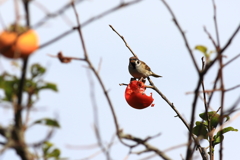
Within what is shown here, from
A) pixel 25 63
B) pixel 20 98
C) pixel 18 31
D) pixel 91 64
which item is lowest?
pixel 20 98

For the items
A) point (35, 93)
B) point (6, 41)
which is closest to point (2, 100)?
point (35, 93)

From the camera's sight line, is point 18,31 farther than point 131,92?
No

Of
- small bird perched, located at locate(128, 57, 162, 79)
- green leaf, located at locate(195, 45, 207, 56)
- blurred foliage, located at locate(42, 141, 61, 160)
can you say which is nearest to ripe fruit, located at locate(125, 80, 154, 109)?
green leaf, located at locate(195, 45, 207, 56)

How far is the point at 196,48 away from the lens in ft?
13.0

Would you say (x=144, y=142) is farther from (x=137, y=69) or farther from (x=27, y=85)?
(x=137, y=69)

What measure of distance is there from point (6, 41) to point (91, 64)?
1.26ft

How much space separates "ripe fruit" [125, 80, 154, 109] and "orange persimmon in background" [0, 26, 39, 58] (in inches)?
110

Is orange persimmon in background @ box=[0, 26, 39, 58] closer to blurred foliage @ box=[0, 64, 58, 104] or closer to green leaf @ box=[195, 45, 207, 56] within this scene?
blurred foliage @ box=[0, 64, 58, 104]

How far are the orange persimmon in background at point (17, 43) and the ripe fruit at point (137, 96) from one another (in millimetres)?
2798

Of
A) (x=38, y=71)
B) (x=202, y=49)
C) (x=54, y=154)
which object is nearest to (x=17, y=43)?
(x=38, y=71)

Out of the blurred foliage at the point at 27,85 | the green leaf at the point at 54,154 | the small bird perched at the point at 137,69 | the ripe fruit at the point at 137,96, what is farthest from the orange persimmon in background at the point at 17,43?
the small bird perched at the point at 137,69

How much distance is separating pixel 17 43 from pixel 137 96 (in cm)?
287

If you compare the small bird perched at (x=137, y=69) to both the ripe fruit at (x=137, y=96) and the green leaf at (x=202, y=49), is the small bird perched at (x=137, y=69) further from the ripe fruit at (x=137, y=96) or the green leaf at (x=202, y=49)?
the green leaf at (x=202, y=49)

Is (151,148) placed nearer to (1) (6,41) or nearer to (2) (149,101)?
(1) (6,41)
